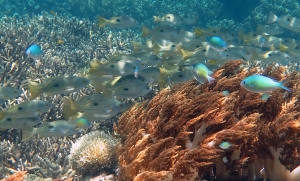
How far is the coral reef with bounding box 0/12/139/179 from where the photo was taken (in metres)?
4.95

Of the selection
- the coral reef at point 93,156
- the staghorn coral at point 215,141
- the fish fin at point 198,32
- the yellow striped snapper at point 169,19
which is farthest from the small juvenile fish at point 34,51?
the yellow striped snapper at point 169,19

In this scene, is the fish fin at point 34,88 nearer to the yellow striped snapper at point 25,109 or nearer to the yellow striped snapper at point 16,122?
the yellow striped snapper at point 25,109

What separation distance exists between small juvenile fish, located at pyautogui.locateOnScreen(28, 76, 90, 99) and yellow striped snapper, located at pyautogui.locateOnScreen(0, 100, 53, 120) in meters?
0.39

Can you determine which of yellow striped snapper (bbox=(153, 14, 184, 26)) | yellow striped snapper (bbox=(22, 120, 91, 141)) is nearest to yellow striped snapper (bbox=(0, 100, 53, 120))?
yellow striped snapper (bbox=(22, 120, 91, 141))

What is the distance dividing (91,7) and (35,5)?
15.2 feet

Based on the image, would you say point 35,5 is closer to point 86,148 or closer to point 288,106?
point 86,148

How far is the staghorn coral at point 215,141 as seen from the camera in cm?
301

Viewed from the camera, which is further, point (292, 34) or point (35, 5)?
point (35, 5)

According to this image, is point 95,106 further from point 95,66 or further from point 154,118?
point 154,118

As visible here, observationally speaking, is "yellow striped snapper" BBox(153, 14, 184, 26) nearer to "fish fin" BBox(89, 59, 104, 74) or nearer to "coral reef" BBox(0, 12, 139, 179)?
"coral reef" BBox(0, 12, 139, 179)

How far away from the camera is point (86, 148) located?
14.8 feet

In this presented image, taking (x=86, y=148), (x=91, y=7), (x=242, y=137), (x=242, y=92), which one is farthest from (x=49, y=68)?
(x=91, y=7)

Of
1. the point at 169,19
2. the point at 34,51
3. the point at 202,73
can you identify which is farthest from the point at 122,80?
the point at 169,19

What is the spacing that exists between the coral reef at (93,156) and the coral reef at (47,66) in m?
0.21
